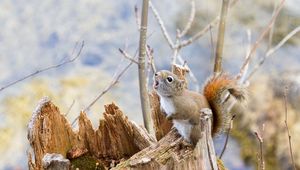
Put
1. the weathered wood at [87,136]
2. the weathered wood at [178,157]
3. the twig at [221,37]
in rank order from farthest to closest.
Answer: the twig at [221,37] < the weathered wood at [87,136] < the weathered wood at [178,157]

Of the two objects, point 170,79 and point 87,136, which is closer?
point 170,79

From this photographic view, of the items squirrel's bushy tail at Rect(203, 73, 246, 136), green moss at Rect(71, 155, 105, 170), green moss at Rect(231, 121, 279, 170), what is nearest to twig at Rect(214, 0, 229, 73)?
squirrel's bushy tail at Rect(203, 73, 246, 136)

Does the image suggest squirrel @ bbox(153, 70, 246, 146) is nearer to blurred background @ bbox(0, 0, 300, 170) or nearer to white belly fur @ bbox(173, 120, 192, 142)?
white belly fur @ bbox(173, 120, 192, 142)

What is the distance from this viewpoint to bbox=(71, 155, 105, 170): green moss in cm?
157

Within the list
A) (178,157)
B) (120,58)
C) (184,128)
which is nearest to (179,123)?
(184,128)

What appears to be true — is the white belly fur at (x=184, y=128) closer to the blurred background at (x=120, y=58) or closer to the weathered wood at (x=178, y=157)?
the weathered wood at (x=178, y=157)

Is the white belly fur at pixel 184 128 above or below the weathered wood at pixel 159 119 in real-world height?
below

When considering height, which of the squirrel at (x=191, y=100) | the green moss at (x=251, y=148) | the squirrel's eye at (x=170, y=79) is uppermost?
the green moss at (x=251, y=148)

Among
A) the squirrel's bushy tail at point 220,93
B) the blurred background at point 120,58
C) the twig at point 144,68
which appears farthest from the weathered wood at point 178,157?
the blurred background at point 120,58

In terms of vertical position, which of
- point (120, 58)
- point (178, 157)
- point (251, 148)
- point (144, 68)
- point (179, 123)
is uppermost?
point (120, 58)

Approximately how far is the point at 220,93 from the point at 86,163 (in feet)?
1.31

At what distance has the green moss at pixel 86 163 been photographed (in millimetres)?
1570

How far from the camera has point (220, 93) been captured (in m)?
1.45

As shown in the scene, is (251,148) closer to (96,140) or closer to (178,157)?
(96,140)
